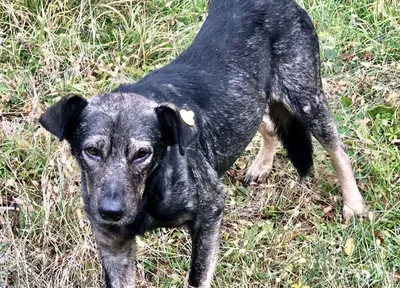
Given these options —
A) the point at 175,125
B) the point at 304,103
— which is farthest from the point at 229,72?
the point at 175,125

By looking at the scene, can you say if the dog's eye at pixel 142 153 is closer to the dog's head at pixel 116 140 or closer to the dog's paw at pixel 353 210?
the dog's head at pixel 116 140

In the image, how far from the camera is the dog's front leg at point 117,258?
454 centimetres

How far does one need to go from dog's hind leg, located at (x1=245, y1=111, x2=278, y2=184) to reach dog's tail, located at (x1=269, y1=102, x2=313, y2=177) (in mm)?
307

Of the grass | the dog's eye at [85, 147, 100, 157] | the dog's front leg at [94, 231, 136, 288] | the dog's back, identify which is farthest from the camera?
the grass

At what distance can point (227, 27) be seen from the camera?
17.2 ft

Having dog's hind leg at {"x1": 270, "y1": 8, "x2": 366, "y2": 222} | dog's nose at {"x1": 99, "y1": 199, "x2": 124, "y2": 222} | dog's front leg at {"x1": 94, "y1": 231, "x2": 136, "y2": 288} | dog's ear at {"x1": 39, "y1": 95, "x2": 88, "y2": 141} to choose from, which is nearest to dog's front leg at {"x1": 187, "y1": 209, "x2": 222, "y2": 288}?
dog's front leg at {"x1": 94, "y1": 231, "x2": 136, "y2": 288}

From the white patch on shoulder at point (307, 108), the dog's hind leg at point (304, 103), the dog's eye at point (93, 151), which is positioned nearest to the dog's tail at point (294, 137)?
A: the dog's hind leg at point (304, 103)

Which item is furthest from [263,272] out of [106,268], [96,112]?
[96,112]

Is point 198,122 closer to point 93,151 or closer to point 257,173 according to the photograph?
point 93,151

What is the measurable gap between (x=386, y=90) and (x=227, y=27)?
7.16 feet

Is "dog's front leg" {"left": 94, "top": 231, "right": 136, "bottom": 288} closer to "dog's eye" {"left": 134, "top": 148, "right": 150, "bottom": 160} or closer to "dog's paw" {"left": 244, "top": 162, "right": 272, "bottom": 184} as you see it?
"dog's eye" {"left": 134, "top": 148, "right": 150, "bottom": 160}

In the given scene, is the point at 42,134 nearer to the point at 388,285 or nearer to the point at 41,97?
the point at 41,97

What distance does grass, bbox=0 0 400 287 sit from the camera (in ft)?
17.6

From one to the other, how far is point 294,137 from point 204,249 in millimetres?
1477
